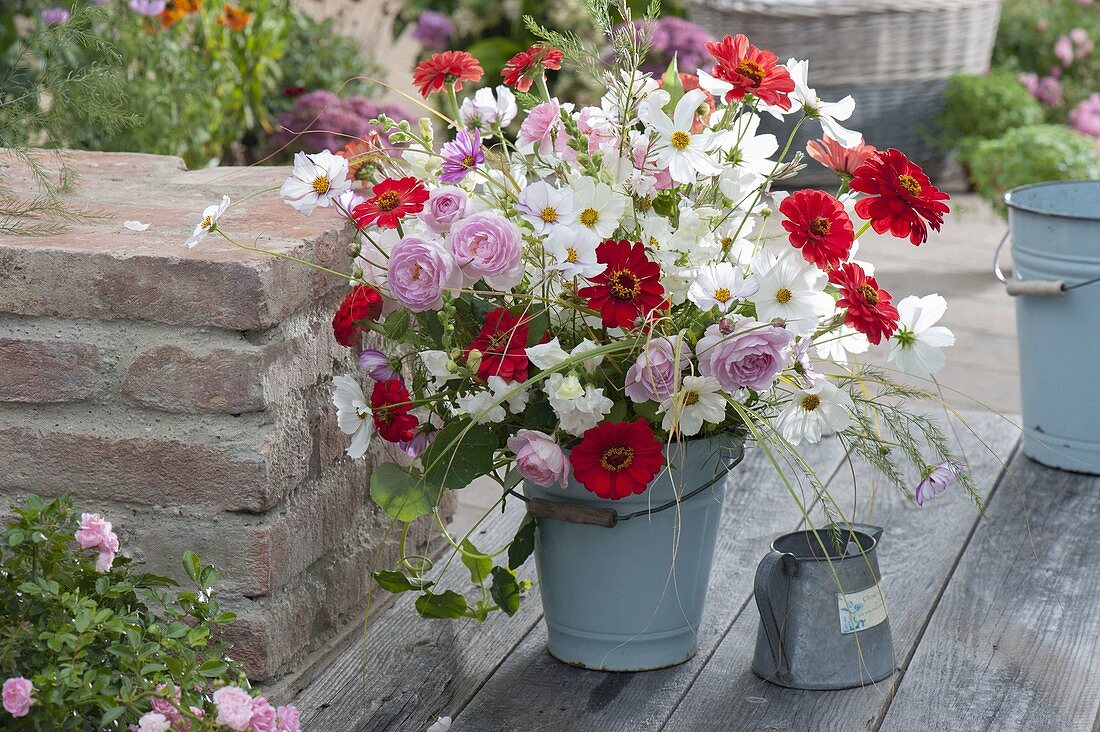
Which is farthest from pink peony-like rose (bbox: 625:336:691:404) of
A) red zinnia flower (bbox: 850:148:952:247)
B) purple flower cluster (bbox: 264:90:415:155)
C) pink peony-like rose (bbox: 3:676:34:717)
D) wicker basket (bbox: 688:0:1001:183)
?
wicker basket (bbox: 688:0:1001:183)

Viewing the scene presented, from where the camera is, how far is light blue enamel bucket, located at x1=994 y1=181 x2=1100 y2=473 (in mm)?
1970

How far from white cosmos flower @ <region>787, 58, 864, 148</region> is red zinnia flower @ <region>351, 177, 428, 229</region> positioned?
0.40 m

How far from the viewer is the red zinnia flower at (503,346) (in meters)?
1.22

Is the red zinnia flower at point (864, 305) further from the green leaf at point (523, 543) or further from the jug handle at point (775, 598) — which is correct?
the green leaf at point (523, 543)

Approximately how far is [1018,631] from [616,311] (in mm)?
695

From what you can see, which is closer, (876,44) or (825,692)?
(825,692)

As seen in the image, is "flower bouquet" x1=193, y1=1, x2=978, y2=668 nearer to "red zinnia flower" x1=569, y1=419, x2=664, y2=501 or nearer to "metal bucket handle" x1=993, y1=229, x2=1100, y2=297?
"red zinnia flower" x1=569, y1=419, x2=664, y2=501

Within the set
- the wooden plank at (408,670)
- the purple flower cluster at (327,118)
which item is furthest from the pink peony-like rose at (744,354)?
the purple flower cluster at (327,118)

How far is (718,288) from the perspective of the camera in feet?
3.94

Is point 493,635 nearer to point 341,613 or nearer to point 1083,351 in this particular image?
point 341,613

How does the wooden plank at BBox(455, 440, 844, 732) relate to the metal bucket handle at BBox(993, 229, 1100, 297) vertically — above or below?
below

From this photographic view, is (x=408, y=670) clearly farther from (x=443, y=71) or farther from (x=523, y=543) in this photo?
(x=443, y=71)

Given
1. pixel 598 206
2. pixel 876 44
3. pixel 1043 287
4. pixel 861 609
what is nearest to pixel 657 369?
pixel 598 206

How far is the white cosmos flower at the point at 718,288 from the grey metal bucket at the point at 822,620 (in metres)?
0.33
